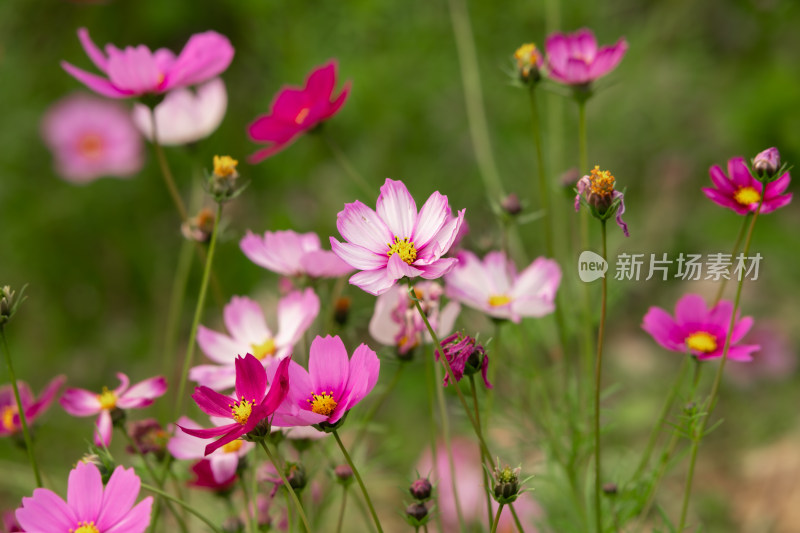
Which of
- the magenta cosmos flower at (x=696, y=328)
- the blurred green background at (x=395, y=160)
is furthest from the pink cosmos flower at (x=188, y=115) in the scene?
the blurred green background at (x=395, y=160)

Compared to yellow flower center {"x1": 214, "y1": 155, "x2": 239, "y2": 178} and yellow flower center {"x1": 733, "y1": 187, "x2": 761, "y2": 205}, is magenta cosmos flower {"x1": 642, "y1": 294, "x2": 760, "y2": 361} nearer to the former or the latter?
yellow flower center {"x1": 733, "y1": 187, "x2": 761, "y2": 205}

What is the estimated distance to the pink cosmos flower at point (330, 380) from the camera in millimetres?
500

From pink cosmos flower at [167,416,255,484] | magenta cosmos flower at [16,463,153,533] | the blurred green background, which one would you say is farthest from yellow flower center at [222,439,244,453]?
the blurred green background

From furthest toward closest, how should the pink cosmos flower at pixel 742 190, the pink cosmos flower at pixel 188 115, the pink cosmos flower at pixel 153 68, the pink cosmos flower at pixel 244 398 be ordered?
the pink cosmos flower at pixel 188 115
the pink cosmos flower at pixel 153 68
the pink cosmos flower at pixel 742 190
the pink cosmos flower at pixel 244 398

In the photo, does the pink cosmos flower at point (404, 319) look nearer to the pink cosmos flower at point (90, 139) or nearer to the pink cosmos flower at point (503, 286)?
the pink cosmos flower at point (503, 286)

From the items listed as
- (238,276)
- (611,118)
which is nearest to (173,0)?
(238,276)

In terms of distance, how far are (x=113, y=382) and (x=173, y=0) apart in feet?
2.98

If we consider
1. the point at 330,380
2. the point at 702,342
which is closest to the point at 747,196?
the point at 702,342

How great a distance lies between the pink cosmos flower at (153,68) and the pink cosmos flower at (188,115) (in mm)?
130

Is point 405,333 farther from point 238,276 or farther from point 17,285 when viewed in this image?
point 17,285

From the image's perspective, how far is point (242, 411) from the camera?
0.50 metres

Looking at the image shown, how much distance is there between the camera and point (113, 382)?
6.12 feet

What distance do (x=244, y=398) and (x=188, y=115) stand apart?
48 centimetres

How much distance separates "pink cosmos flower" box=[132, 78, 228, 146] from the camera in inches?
34.4
